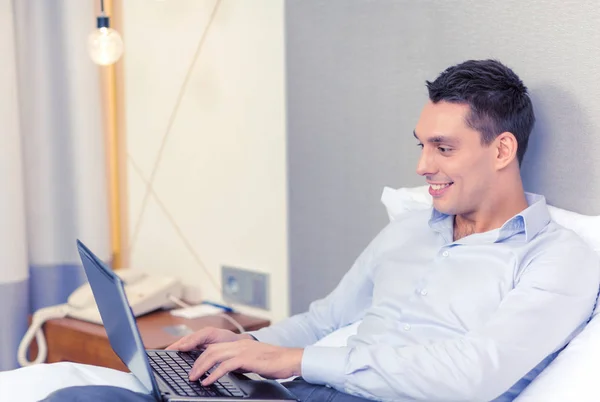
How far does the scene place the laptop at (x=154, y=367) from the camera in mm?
1230

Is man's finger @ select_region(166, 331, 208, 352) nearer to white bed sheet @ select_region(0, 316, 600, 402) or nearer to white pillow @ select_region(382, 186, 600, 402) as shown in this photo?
white bed sheet @ select_region(0, 316, 600, 402)

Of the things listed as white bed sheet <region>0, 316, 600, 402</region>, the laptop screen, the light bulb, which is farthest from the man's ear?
the light bulb

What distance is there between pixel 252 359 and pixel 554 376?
1.73 feet

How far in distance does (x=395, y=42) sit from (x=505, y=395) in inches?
34.3

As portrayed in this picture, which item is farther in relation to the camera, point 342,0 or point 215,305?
point 215,305

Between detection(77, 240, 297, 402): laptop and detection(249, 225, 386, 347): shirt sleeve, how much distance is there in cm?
30

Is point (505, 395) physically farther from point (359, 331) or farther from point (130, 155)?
point (130, 155)

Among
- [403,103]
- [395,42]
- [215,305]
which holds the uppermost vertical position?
[395,42]

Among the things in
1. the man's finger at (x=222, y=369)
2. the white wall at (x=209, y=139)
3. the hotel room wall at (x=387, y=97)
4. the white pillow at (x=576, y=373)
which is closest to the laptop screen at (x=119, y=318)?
the man's finger at (x=222, y=369)

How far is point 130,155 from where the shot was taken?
2.65 meters

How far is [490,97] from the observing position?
1.50m

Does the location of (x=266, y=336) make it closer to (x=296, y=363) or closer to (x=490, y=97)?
(x=296, y=363)

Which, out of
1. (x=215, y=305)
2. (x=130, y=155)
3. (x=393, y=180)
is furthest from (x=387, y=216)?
(x=130, y=155)

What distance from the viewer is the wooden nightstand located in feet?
6.92
